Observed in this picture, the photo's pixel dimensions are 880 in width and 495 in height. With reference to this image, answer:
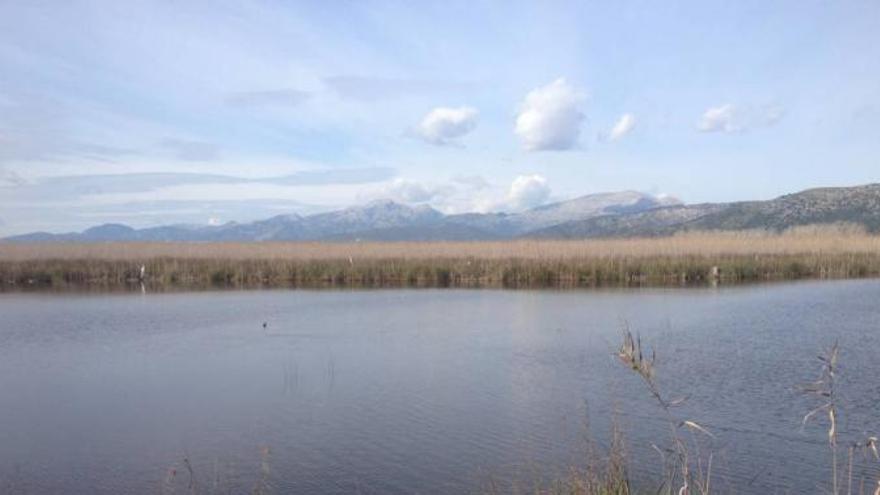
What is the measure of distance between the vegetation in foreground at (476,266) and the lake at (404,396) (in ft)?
29.2

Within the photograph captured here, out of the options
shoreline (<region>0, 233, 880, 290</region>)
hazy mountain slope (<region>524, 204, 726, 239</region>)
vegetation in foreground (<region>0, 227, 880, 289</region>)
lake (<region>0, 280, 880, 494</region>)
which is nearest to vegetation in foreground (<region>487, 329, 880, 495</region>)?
lake (<region>0, 280, 880, 494</region>)

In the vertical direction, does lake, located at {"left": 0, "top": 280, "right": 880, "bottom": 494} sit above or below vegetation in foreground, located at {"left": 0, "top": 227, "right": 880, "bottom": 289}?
below

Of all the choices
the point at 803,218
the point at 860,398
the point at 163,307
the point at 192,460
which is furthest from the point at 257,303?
the point at 803,218

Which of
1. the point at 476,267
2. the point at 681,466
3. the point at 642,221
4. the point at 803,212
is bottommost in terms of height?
the point at 681,466

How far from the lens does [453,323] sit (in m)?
17.1

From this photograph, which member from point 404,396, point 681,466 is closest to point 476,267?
point 404,396

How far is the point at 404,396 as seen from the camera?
10.2m

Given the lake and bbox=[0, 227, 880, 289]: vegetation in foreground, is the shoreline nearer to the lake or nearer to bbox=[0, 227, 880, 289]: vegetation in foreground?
bbox=[0, 227, 880, 289]: vegetation in foreground

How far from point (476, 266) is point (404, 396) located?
1892cm

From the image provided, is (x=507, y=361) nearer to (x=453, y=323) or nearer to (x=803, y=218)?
(x=453, y=323)

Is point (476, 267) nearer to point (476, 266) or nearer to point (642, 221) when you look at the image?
point (476, 266)

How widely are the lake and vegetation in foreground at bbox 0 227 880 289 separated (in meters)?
8.90

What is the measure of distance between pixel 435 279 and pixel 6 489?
22304mm

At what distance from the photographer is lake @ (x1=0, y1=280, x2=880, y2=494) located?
745cm
